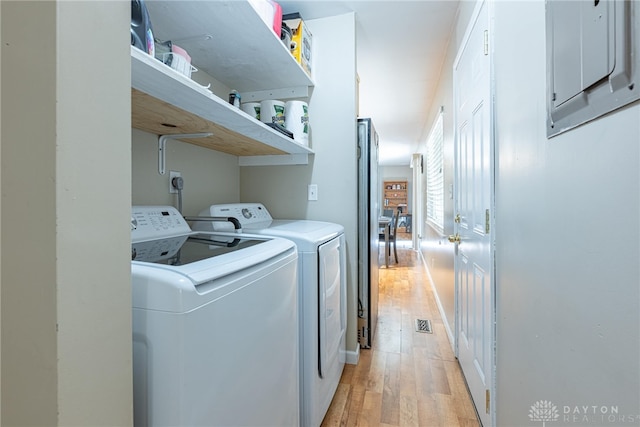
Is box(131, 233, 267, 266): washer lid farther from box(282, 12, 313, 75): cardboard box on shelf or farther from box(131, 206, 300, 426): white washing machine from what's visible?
box(282, 12, 313, 75): cardboard box on shelf

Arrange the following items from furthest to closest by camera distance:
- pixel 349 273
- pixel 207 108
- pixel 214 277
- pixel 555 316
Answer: pixel 349 273
pixel 207 108
pixel 555 316
pixel 214 277

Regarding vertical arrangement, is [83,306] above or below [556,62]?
below

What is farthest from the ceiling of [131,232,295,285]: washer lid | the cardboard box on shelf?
[131,232,295,285]: washer lid

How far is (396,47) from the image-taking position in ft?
8.07

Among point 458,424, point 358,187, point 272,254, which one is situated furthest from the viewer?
point 358,187

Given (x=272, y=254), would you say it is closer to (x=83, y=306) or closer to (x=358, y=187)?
(x=83, y=306)

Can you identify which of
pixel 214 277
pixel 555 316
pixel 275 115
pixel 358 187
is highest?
pixel 275 115

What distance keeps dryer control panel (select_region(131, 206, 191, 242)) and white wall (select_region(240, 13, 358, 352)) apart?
2.92 feet

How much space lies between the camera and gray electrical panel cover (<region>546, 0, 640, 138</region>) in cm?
49

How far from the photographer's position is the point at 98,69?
18.1 inches

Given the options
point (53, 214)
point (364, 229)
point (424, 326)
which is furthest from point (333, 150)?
point (424, 326)

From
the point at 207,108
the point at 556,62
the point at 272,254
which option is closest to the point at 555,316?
the point at 556,62

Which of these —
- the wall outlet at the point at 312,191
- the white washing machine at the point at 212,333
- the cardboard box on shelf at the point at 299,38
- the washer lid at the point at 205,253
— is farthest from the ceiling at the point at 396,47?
the white washing machine at the point at 212,333

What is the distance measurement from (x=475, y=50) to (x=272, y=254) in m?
1.57
